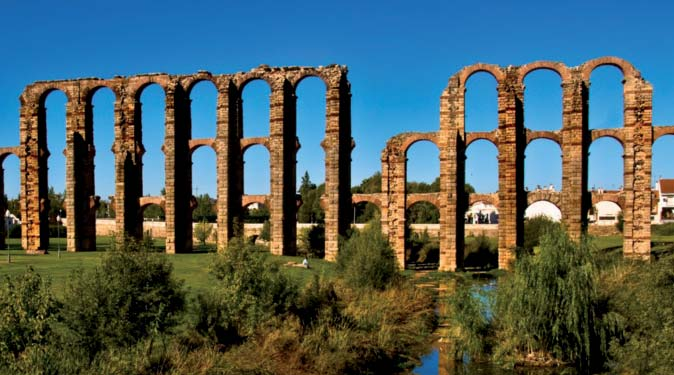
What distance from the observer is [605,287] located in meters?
17.8

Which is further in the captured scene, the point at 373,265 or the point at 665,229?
the point at 665,229

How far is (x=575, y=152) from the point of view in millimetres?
32562

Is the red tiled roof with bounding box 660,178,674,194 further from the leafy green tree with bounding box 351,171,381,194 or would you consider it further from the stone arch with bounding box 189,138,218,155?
the stone arch with bounding box 189,138,218,155

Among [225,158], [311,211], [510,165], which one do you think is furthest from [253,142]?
[311,211]

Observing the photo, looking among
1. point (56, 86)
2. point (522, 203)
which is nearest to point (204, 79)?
point (56, 86)

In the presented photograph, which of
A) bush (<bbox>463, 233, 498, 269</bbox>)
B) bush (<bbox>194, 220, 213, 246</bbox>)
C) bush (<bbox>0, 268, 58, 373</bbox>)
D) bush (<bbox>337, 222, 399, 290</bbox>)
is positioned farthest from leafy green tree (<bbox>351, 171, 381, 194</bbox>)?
bush (<bbox>0, 268, 58, 373</bbox>)

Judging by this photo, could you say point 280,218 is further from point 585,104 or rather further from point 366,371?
point 366,371

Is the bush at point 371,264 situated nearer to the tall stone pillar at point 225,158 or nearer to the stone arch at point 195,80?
the tall stone pillar at point 225,158

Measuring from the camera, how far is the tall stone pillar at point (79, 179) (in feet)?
128

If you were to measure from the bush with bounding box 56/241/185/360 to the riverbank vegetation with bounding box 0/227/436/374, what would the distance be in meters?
0.02

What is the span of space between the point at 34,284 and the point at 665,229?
2100 inches

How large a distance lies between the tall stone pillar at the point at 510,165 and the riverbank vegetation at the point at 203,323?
12.7m

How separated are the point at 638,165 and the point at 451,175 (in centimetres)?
918

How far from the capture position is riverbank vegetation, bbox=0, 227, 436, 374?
11906 millimetres
